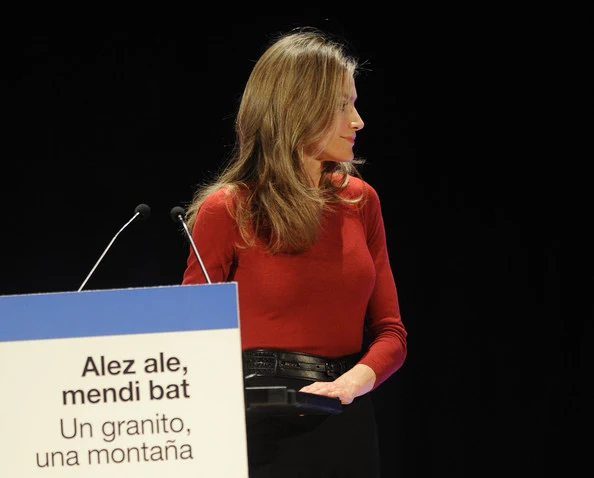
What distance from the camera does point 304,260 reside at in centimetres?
198

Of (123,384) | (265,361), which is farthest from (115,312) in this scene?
(265,361)

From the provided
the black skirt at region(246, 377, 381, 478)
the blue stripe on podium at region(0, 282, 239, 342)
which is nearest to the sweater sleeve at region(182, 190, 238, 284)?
the black skirt at region(246, 377, 381, 478)

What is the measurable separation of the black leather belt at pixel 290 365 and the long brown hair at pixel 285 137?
0.77 feet

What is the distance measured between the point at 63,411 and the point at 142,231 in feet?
7.93

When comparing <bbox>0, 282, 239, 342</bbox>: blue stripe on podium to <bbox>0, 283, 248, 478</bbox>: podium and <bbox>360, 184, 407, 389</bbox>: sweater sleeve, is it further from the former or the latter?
<bbox>360, 184, 407, 389</bbox>: sweater sleeve

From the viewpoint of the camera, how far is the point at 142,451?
1.35 meters

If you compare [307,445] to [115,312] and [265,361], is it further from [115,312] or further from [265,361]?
[115,312]

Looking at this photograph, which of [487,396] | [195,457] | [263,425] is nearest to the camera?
[195,457]

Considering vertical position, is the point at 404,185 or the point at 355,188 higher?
the point at 404,185

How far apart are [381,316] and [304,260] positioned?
0.25 m

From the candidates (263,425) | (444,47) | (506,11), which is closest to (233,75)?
(444,47)

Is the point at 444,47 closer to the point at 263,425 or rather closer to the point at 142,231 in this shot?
the point at 142,231

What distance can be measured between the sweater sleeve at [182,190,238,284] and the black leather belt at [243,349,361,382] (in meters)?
0.20

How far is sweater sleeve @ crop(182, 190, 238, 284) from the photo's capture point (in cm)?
194
